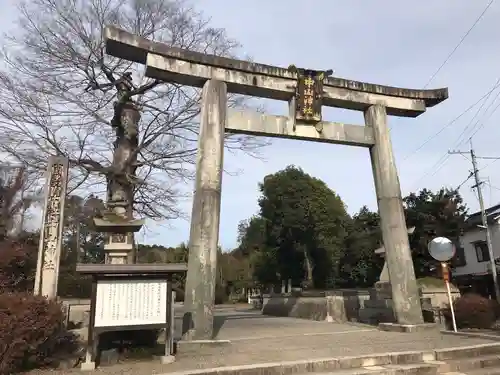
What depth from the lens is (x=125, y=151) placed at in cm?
1458

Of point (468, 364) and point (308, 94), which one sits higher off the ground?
point (308, 94)

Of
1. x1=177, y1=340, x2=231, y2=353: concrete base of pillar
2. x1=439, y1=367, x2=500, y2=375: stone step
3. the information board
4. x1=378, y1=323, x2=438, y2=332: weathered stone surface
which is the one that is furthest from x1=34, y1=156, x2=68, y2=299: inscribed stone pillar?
x1=378, y1=323, x2=438, y2=332: weathered stone surface

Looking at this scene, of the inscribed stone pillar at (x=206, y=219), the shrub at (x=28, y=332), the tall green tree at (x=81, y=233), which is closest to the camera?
the shrub at (x=28, y=332)

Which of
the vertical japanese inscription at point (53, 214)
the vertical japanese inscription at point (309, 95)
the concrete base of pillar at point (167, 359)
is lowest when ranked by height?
the concrete base of pillar at point (167, 359)

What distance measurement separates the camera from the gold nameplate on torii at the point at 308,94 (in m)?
11.7

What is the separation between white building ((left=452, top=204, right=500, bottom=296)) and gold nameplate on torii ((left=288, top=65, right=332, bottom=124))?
2244cm

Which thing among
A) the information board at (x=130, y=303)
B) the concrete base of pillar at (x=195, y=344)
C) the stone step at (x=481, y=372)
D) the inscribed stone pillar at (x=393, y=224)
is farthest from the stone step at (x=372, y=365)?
the inscribed stone pillar at (x=393, y=224)

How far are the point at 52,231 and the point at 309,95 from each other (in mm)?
7968

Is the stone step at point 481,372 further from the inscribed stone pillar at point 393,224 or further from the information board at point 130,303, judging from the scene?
the information board at point 130,303

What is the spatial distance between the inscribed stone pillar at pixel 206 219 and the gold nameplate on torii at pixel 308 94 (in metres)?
2.43

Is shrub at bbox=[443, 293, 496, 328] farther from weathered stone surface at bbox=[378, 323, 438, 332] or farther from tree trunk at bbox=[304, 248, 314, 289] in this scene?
tree trunk at bbox=[304, 248, 314, 289]

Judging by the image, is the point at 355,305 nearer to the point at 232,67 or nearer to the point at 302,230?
the point at 232,67

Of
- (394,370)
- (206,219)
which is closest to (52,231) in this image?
(206,219)

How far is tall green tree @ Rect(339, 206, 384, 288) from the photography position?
103 ft
